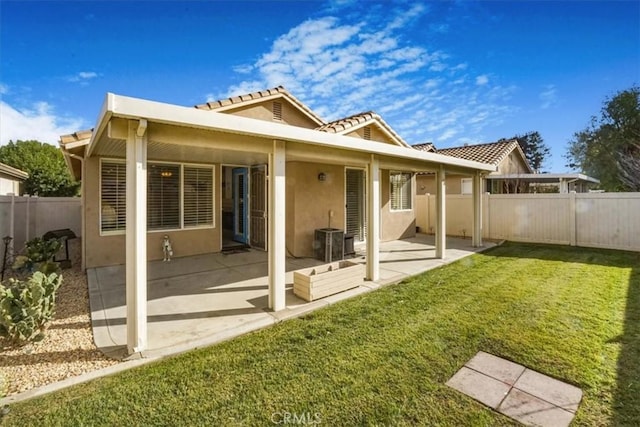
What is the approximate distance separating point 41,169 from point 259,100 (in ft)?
79.3

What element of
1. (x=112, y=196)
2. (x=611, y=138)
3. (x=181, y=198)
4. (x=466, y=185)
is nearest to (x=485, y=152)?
(x=466, y=185)

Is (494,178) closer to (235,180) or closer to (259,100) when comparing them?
(259,100)

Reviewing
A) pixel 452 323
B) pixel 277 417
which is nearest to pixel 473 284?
pixel 452 323

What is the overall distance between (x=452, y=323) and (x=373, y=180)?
3171mm

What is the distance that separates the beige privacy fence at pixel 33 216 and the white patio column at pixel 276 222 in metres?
7.66

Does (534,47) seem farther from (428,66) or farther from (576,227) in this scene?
(576,227)

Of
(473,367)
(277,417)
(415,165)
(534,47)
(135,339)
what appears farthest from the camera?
(534,47)

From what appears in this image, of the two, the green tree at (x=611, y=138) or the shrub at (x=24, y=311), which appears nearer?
the shrub at (x=24, y=311)

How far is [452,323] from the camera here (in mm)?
4320

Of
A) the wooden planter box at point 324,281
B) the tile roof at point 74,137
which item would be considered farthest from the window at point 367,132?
the tile roof at point 74,137

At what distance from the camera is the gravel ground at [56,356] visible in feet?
10.1

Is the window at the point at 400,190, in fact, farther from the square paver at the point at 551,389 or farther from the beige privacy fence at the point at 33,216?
the beige privacy fence at the point at 33,216

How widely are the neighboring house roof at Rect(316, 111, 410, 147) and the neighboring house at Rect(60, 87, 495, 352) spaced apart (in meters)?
0.04

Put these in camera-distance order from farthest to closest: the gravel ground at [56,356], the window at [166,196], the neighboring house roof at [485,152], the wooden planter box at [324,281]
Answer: the neighboring house roof at [485,152] < the window at [166,196] < the wooden planter box at [324,281] < the gravel ground at [56,356]
